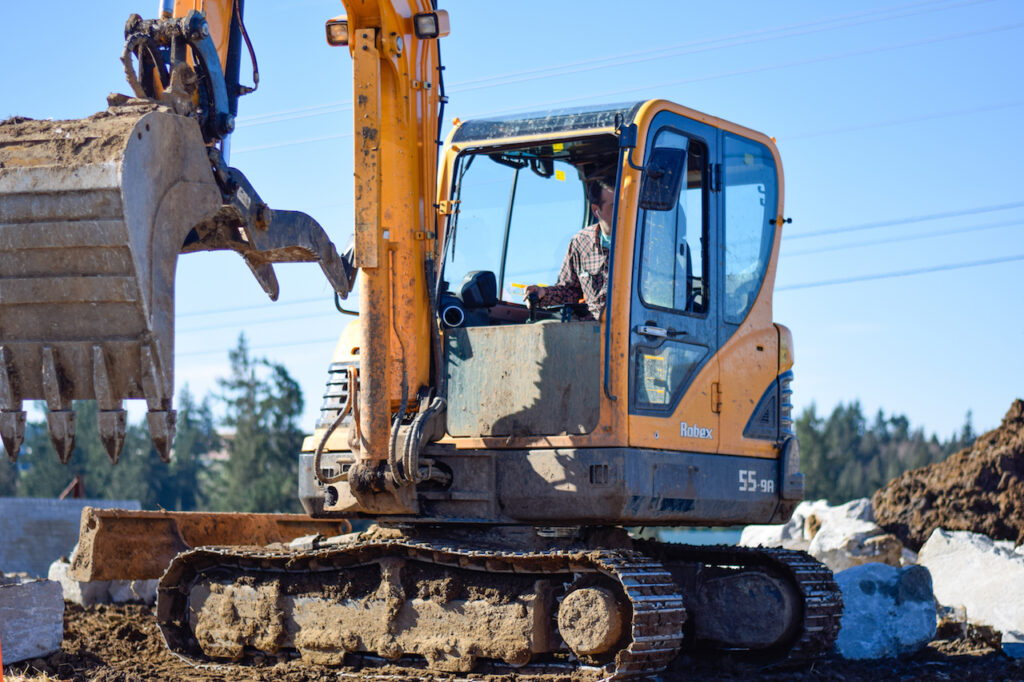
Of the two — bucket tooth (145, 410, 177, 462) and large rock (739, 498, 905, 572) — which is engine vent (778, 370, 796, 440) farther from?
bucket tooth (145, 410, 177, 462)

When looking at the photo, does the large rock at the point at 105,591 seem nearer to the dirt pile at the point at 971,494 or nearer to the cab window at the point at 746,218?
the cab window at the point at 746,218

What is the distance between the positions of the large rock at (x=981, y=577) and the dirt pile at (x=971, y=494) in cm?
55

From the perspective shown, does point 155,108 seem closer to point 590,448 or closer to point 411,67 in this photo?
point 411,67

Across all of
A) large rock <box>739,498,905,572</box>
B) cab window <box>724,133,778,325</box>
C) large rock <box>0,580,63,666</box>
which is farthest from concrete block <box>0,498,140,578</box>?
cab window <box>724,133,778,325</box>

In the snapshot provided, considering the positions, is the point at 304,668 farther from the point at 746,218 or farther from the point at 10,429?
the point at 746,218

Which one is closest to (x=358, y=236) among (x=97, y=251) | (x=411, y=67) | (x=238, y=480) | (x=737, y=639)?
(x=411, y=67)

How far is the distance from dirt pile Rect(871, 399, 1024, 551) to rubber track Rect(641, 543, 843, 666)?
591 centimetres

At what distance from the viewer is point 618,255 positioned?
6973 millimetres

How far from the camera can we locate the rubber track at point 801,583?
25.9 ft

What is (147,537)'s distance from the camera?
8367 mm

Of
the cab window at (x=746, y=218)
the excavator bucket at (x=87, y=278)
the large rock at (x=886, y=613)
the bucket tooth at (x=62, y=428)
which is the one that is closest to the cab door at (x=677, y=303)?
the cab window at (x=746, y=218)

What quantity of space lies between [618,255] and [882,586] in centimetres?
397

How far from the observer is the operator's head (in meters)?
7.36

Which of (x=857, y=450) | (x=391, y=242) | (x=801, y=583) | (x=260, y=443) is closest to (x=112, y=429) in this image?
(x=391, y=242)
